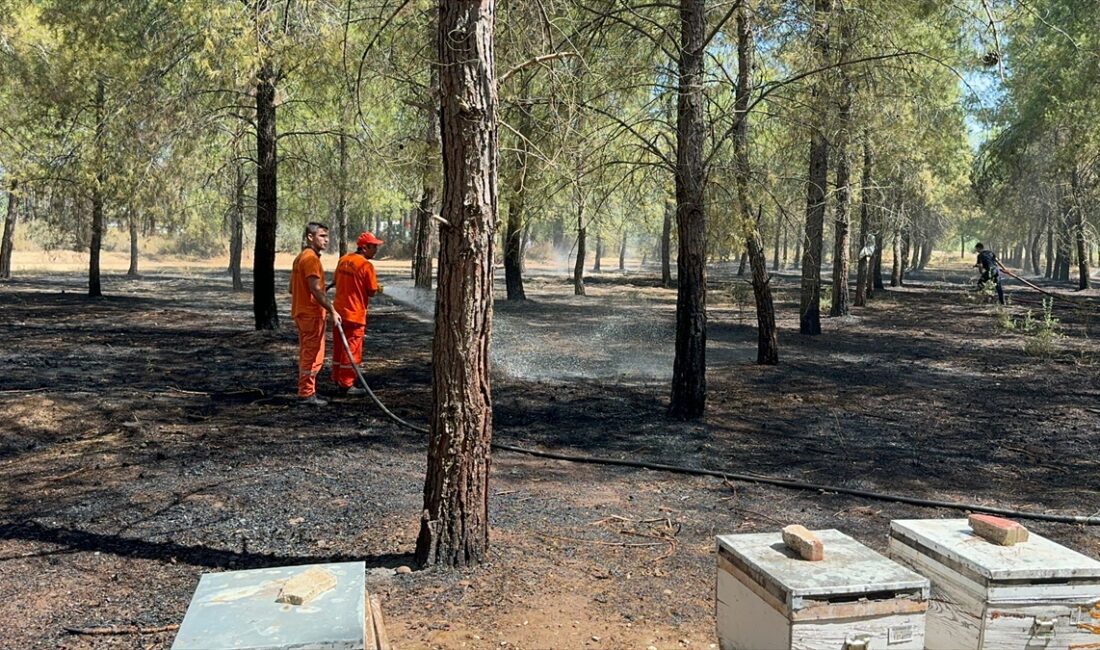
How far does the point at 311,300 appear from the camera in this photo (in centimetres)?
844

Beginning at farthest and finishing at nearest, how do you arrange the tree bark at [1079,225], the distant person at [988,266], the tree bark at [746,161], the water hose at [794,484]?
the tree bark at [1079,225]
the distant person at [988,266]
the tree bark at [746,161]
the water hose at [794,484]

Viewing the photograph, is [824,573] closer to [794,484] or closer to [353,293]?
[794,484]

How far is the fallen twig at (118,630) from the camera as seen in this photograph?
3793mm

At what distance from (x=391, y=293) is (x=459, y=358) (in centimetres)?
2217

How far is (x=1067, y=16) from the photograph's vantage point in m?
14.4

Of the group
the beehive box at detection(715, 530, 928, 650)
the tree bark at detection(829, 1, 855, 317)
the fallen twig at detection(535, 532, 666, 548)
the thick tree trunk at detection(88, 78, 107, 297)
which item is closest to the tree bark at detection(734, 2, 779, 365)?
the tree bark at detection(829, 1, 855, 317)

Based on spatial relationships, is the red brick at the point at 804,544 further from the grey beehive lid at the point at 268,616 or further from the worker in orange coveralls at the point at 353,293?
the worker in orange coveralls at the point at 353,293

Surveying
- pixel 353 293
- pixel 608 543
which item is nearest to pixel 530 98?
pixel 353 293

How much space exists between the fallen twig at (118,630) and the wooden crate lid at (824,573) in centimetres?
257

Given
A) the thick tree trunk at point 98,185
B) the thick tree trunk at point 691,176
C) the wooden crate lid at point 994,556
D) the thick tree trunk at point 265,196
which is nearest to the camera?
the wooden crate lid at point 994,556

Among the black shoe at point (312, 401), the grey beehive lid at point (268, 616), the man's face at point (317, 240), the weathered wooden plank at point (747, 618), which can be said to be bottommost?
the black shoe at point (312, 401)

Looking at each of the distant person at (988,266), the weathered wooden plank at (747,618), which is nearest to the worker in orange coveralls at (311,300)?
the weathered wooden plank at (747,618)

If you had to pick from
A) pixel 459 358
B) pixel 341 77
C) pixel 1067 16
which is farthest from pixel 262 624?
pixel 1067 16

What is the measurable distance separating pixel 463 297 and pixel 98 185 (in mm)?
12637
